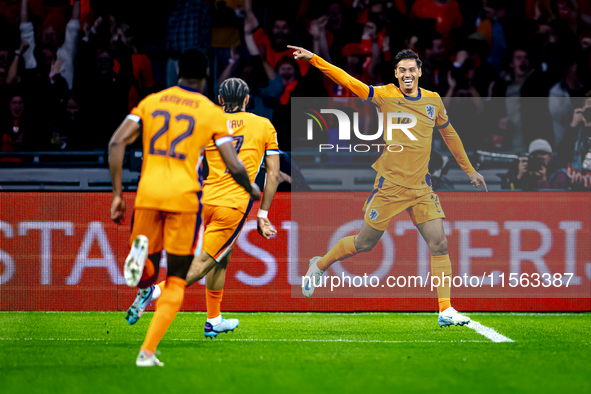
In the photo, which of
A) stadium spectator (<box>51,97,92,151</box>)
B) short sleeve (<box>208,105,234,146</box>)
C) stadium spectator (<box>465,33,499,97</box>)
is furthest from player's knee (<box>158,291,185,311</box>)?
stadium spectator (<box>465,33,499,97</box>)

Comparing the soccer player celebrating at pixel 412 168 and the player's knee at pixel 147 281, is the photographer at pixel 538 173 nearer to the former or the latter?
the soccer player celebrating at pixel 412 168

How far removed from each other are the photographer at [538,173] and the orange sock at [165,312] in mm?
4975

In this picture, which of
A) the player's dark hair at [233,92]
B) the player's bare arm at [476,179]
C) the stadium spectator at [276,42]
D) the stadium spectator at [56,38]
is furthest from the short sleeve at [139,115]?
the stadium spectator at [56,38]

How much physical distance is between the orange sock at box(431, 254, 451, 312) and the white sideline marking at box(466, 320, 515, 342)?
0.34 meters

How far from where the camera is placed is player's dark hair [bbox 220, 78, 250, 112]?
5.97m

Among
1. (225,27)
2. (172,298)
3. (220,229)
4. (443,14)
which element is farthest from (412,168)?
(225,27)

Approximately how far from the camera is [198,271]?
579 centimetres

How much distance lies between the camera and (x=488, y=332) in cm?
629

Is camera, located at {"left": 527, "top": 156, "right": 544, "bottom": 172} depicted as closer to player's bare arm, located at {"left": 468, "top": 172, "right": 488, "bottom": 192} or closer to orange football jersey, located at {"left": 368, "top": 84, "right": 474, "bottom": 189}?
player's bare arm, located at {"left": 468, "top": 172, "right": 488, "bottom": 192}

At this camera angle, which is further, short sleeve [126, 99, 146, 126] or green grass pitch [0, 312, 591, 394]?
short sleeve [126, 99, 146, 126]

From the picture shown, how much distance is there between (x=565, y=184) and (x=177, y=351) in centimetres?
518

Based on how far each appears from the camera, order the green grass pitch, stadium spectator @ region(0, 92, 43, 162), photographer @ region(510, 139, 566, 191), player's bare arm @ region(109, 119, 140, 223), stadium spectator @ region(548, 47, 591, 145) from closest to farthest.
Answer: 1. the green grass pitch
2. player's bare arm @ region(109, 119, 140, 223)
3. photographer @ region(510, 139, 566, 191)
4. stadium spectator @ region(548, 47, 591, 145)
5. stadium spectator @ region(0, 92, 43, 162)

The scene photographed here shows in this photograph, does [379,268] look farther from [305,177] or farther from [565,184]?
[565,184]

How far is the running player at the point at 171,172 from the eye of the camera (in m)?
4.34
